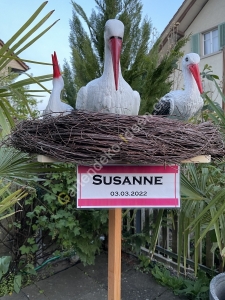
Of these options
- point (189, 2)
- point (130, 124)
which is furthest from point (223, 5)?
point (130, 124)

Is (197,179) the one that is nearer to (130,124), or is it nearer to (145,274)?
(130,124)

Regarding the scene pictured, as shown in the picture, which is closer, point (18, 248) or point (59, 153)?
point (59, 153)

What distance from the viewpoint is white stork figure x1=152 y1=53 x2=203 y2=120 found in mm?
1056

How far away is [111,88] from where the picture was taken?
0.96 meters

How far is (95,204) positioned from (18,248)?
1.56 metres

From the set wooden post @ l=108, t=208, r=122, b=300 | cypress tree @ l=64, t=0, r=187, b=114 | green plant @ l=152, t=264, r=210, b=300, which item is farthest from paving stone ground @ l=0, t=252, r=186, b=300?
cypress tree @ l=64, t=0, r=187, b=114

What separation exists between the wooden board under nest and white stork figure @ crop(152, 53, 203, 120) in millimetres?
246

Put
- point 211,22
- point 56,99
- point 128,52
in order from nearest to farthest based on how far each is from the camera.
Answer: point 56,99 → point 128,52 → point 211,22

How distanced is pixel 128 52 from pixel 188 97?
1421 mm

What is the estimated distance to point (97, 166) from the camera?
905 millimetres

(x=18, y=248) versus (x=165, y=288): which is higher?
(x=18, y=248)

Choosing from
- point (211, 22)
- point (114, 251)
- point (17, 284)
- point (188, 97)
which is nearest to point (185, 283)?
point (114, 251)

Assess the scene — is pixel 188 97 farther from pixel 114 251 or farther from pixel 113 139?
pixel 114 251

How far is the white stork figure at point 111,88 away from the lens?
3.02 ft
